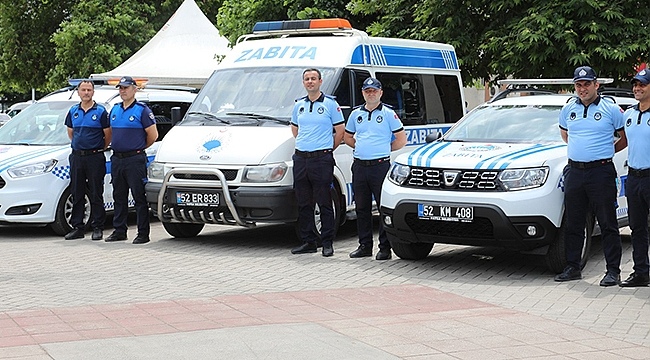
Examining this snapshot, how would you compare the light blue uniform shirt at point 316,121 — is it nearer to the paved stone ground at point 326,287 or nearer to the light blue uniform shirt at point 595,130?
the paved stone ground at point 326,287

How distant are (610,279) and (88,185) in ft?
20.7

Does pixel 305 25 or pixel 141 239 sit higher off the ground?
pixel 305 25

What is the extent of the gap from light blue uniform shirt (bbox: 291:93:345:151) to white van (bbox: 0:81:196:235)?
3373mm

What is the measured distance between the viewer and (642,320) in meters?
7.39

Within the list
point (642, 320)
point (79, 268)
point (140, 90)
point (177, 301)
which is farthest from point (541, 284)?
point (140, 90)

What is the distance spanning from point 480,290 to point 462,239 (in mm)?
652

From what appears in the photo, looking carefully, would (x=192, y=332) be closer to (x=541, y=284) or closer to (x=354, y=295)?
(x=354, y=295)

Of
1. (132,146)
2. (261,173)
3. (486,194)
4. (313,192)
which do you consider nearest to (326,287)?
(486,194)

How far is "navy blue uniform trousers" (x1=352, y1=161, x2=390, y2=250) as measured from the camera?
10.2 metres

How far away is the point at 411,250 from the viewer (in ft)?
33.3

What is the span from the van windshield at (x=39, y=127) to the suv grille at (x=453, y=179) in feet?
17.0

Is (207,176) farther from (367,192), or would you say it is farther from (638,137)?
(638,137)

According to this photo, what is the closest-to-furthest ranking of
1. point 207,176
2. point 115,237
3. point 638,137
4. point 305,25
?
point 638,137 < point 207,176 < point 115,237 < point 305,25

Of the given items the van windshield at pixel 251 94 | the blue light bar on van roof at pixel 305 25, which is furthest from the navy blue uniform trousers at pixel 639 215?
the blue light bar on van roof at pixel 305 25
